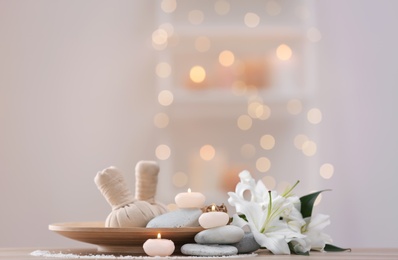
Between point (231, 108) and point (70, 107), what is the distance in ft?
1.99

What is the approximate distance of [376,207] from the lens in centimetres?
248

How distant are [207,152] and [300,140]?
0.35m

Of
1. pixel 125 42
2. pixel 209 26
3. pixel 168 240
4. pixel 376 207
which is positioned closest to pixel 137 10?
pixel 125 42

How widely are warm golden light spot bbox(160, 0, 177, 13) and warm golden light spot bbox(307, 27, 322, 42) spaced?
0.51 meters

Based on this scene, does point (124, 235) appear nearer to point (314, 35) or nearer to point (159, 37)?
point (159, 37)

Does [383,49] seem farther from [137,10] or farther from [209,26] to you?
[137,10]

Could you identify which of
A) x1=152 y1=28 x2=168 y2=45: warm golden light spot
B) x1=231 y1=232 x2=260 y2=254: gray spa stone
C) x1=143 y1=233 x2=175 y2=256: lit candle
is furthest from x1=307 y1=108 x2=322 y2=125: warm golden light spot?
x1=143 y1=233 x2=175 y2=256: lit candle

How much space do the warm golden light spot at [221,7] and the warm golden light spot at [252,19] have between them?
80 millimetres

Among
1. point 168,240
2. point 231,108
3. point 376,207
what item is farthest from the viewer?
point 231,108

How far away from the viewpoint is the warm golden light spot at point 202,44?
105 inches

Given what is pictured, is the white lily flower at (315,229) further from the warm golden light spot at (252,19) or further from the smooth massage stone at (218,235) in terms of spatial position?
the warm golden light spot at (252,19)

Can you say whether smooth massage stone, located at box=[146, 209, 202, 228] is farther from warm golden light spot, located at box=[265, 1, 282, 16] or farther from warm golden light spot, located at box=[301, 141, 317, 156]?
warm golden light spot, located at box=[265, 1, 282, 16]

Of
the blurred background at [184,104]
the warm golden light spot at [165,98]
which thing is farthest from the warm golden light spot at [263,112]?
the warm golden light spot at [165,98]

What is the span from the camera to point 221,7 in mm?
2748
